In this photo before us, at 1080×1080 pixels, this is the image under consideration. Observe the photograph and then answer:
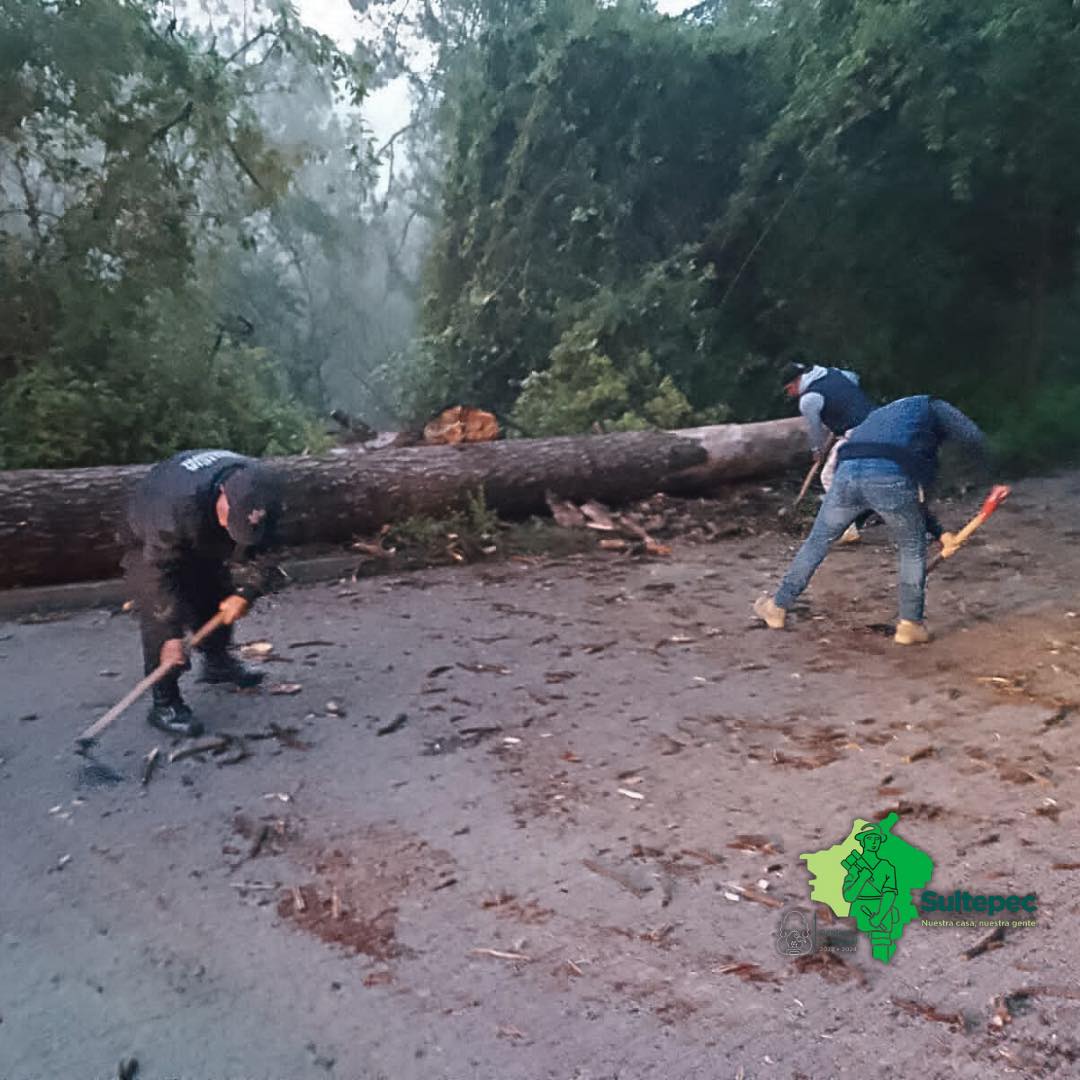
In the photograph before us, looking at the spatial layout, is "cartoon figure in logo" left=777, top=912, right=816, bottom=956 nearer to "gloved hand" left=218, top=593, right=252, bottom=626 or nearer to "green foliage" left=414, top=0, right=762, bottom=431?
"gloved hand" left=218, top=593, right=252, bottom=626

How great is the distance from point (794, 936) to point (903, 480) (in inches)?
122

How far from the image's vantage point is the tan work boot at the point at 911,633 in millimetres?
5535

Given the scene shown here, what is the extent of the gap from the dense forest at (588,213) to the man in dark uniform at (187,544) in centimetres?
400

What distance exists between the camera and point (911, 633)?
18.2ft

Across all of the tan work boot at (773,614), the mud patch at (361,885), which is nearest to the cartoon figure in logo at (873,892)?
the mud patch at (361,885)

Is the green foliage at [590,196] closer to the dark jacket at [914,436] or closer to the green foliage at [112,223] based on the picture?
the green foliage at [112,223]

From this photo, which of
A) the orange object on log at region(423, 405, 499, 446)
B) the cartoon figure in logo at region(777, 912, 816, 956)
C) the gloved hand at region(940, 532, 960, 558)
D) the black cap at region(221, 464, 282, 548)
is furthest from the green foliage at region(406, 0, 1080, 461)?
the cartoon figure in logo at region(777, 912, 816, 956)

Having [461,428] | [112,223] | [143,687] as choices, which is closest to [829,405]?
[461,428]

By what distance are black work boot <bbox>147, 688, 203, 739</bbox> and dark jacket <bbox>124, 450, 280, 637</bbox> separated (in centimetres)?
32

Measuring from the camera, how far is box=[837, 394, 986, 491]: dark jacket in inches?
207

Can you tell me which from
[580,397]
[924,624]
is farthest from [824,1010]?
[580,397]

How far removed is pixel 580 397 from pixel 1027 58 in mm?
5900

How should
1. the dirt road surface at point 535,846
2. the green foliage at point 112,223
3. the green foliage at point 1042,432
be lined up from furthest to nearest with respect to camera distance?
the green foliage at point 1042,432 → the green foliage at point 112,223 → the dirt road surface at point 535,846

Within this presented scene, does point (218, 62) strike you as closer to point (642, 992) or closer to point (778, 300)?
point (778, 300)
